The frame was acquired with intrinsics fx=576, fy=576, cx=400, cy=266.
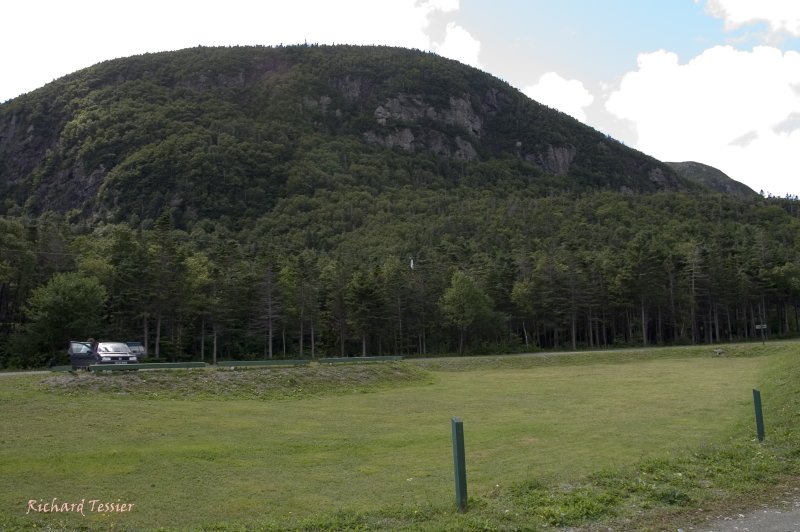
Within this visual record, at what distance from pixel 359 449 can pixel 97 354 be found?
26594 millimetres

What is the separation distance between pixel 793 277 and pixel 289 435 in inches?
3615

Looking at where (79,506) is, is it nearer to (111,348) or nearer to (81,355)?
(111,348)

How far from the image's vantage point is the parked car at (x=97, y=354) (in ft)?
125

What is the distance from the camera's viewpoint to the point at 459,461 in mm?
9500

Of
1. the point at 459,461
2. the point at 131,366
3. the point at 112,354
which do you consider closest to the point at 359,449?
the point at 459,461

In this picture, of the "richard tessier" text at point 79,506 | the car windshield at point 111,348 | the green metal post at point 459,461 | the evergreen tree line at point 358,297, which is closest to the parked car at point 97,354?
the car windshield at point 111,348

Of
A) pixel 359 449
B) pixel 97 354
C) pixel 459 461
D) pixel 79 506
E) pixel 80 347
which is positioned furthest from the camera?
pixel 80 347

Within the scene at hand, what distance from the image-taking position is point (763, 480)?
432 inches

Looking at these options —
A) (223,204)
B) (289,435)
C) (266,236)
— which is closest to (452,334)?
(289,435)

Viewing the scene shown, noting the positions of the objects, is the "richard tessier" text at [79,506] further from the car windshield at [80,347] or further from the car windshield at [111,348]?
the car windshield at [80,347]

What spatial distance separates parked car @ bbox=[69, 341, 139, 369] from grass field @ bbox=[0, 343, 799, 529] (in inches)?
223

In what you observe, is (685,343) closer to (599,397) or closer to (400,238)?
(599,397)

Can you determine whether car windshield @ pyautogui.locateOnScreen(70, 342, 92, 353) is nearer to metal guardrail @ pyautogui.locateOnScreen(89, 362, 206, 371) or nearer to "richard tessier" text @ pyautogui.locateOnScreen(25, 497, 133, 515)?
metal guardrail @ pyautogui.locateOnScreen(89, 362, 206, 371)

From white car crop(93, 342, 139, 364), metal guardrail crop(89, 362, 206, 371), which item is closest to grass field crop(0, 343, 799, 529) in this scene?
metal guardrail crop(89, 362, 206, 371)
